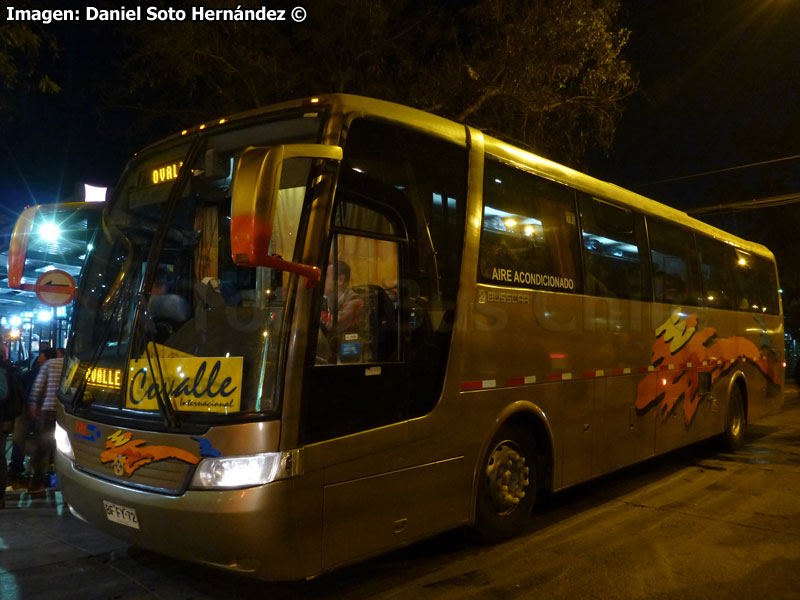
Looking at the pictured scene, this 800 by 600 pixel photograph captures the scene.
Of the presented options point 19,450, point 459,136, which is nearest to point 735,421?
point 459,136

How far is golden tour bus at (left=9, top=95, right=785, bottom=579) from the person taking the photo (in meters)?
3.78

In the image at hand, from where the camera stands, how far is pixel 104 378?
14.6 ft

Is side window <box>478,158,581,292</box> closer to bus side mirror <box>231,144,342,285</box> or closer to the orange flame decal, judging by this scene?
bus side mirror <box>231,144,342,285</box>

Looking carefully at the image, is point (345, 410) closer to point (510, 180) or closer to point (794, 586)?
point (510, 180)

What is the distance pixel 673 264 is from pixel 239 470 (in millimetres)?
6956

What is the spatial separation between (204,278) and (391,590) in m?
2.59

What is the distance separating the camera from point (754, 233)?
27547 millimetres

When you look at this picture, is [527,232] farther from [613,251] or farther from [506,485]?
[506,485]

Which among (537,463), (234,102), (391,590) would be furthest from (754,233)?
(391,590)

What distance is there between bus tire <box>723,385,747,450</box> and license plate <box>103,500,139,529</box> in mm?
9254

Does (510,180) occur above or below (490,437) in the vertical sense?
above

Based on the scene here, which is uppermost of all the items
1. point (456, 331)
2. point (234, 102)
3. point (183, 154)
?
point (234, 102)

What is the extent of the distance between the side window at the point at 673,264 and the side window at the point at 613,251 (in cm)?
30

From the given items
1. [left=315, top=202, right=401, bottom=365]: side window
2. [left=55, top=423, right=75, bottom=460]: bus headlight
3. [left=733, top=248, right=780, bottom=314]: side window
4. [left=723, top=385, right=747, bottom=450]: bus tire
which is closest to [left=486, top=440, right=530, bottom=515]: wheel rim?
[left=315, top=202, right=401, bottom=365]: side window
